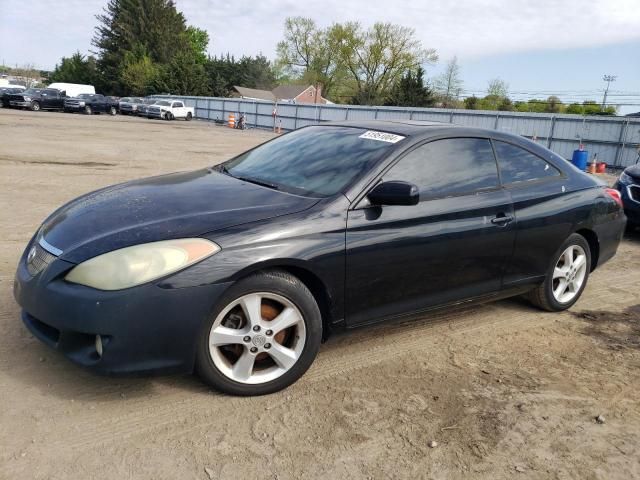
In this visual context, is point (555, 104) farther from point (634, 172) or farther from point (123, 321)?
point (123, 321)

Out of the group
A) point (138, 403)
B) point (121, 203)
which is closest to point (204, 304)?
point (138, 403)

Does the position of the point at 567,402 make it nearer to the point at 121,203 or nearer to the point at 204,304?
the point at 204,304

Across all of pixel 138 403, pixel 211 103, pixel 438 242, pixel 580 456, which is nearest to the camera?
pixel 580 456

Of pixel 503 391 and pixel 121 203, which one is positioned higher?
pixel 121 203

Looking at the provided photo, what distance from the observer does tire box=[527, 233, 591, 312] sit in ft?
15.1

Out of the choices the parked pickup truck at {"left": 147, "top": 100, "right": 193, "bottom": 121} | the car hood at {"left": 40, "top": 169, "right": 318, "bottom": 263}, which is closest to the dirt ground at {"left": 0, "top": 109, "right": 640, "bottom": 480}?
the car hood at {"left": 40, "top": 169, "right": 318, "bottom": 263}

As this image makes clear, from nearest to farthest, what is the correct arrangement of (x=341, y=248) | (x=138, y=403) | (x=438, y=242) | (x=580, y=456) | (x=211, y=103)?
(x=580, y=456) → (x=138, y=403) → (x=341, y=248) → (x=438, y=242) → (x=211, y=103)

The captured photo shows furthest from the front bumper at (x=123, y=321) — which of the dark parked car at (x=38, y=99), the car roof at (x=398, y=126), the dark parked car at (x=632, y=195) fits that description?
the dark parked car at (x=38, y=99)

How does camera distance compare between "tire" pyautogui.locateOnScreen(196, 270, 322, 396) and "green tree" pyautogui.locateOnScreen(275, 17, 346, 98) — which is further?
"green tree" pyautogui.locateOnScreen(275, 17, 346, 98)

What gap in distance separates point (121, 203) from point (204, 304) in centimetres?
102

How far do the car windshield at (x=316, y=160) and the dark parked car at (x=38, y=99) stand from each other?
39203 millimetres

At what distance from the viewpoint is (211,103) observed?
4688 centimetres

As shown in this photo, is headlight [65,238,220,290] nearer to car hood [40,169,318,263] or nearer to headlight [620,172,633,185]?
car hood [40,169,318,263]

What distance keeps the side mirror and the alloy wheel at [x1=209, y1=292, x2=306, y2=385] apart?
→ 828mm
